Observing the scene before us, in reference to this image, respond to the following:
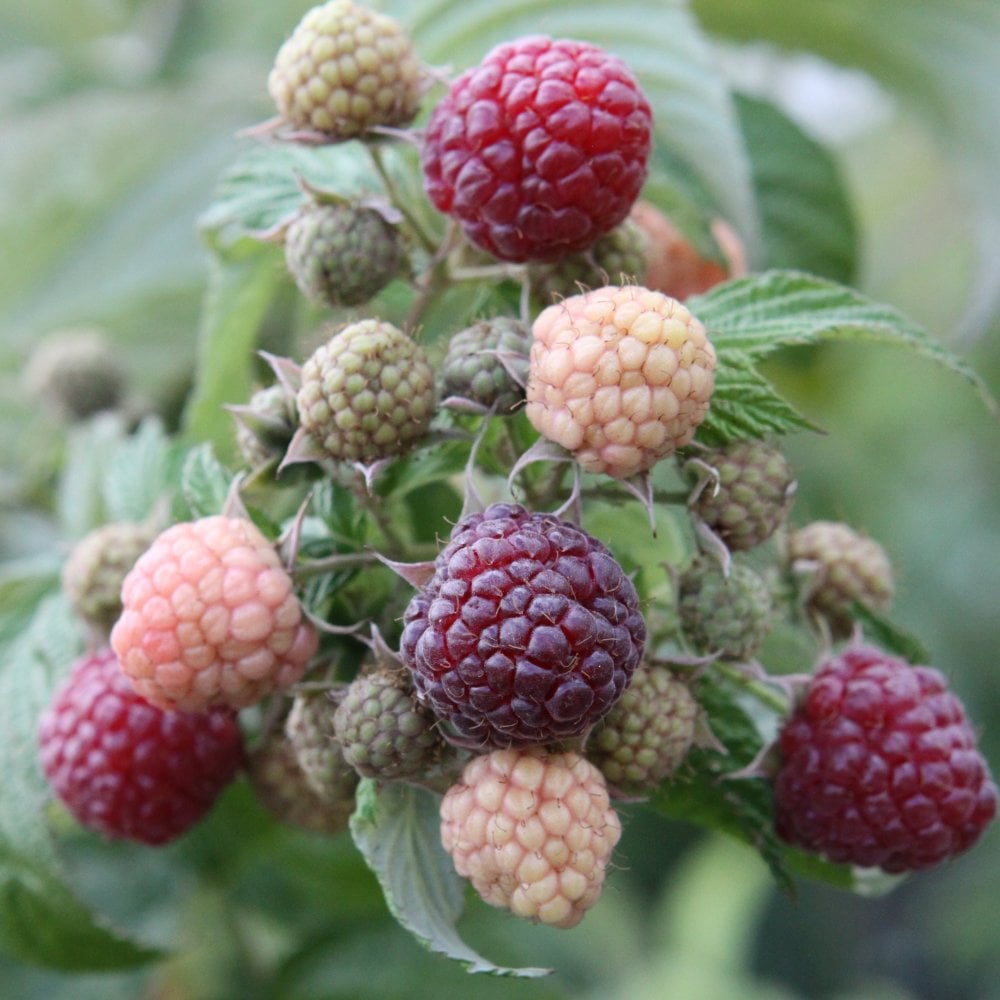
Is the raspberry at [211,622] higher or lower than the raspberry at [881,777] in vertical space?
higher

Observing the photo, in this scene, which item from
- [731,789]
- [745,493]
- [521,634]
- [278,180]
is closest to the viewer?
[521,634]

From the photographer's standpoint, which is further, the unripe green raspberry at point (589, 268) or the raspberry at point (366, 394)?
the unripe green raspberry at point (589, 268)

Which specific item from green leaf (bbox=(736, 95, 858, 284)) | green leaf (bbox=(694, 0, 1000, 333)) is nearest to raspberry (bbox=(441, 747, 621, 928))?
green leaf (bbox=(736, 95, 858, 284))

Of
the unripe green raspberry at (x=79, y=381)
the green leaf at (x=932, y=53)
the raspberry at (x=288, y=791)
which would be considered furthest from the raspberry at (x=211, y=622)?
the green leaf at (x=932, y=53)

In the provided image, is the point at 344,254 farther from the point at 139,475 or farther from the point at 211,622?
the point at 139,475

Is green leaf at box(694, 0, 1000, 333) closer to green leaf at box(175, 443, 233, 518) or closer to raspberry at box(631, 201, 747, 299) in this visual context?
raspberry at box(631, 201, 747, 299)

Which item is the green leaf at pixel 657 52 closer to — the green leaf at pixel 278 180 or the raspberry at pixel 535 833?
the green leaf at pixel 278 180

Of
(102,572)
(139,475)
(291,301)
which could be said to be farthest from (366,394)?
(291,301)
